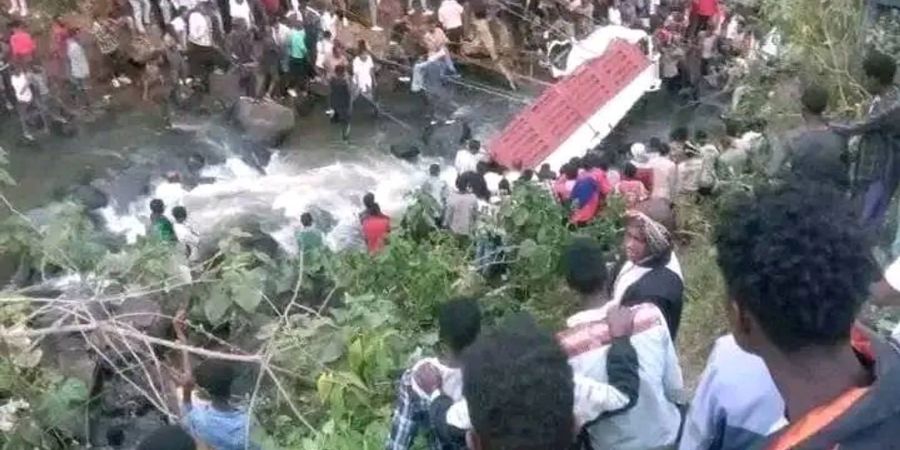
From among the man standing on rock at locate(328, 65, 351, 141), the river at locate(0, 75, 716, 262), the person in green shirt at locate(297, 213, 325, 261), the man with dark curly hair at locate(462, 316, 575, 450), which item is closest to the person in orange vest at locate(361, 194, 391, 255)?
the person in green shirt at locate(297, 213, 325, 261)

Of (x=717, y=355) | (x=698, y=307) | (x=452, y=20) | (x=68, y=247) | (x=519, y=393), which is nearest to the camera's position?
(x=519, y=393)

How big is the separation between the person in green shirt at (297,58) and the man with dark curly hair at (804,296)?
13312mm

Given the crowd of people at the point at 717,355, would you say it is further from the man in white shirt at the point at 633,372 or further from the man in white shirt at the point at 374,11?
the man in white shirt at the point at 374,11

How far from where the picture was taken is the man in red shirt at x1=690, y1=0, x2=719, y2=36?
651 inches

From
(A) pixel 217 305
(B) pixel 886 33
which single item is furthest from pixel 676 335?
(B) pixel 886 33

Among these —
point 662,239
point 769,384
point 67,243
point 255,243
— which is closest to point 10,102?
point 255,243

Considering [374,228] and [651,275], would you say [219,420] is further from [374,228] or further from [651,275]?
[374,228]

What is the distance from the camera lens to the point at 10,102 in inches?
587

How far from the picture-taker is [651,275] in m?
4.76

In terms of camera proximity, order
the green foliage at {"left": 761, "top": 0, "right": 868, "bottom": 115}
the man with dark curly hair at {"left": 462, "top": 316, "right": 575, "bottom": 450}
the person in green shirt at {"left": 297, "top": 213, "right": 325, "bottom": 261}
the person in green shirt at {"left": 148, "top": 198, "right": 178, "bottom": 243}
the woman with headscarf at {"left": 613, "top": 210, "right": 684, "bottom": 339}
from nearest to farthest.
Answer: the man with dark curly hair at {"left": 462, "top": 316, "right": 575, "bottom": 450} < the woman with headscarf at {"left": 613, "top": 210, "right": 684, "bottom": 339} < the person in green shirt at {"left": 297, "top": 213, "right": 325, "bottom": 261} < the green foliage at {"left": 761, "top": 0, "right": 868, "bottom": 115} < the person in green shirt at {"left": 148, "top": 198, "right": 178, "bottom": 243}

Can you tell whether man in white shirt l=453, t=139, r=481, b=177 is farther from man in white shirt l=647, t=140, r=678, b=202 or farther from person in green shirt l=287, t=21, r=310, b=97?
person in green shirt l=287, t=21, r=310, b=97

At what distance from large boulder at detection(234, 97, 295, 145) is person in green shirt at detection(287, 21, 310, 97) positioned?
69 cm

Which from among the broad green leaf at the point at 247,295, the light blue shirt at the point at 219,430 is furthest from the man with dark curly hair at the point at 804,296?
the broad green leaf at the point at 247,295

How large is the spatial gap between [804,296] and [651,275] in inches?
83.7
